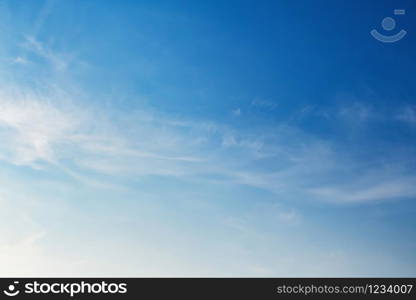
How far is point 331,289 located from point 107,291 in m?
9.62

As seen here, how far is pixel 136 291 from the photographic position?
16.9m

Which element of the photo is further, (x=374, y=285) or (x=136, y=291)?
(x=374, y=285)

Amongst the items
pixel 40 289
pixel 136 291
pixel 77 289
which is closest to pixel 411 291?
pixel 136 291

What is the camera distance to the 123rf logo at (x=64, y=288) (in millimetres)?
16859

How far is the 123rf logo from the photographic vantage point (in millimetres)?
16859

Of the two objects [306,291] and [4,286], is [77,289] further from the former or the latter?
[306,291]

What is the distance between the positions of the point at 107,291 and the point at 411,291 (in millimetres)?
13229

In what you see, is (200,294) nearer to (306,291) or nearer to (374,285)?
(306,291)

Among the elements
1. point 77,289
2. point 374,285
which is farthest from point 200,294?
point 374,285

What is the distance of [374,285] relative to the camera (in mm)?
18375

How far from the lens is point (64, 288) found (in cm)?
1691

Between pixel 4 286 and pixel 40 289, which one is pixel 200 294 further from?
pixel 4 286

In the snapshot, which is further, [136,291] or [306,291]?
[306,291]

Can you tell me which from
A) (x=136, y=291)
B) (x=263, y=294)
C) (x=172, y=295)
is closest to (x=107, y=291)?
(x=136, y=291)
